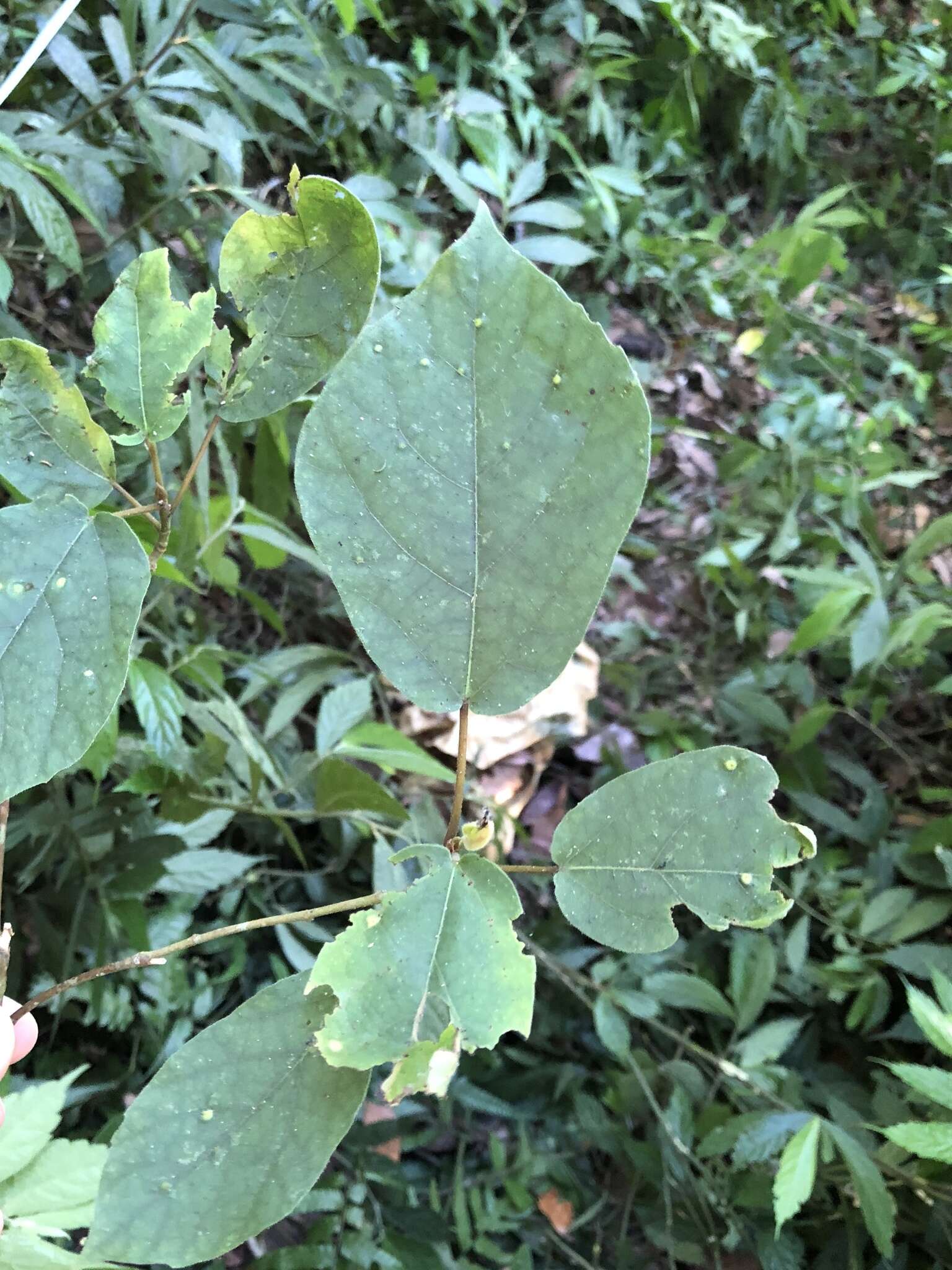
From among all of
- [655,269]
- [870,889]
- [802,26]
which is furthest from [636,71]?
[870,889]

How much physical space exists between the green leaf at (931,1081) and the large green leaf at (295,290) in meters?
0.75

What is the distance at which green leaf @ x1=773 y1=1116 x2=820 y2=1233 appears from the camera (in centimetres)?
78

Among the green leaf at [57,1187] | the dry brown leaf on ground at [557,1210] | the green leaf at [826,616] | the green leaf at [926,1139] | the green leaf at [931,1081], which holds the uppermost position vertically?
the green leaf at [57,1187]

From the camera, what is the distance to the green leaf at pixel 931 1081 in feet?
2.36

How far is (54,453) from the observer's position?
309 mm

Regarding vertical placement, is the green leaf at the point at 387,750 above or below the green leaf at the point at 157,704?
below

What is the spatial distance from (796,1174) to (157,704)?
2.47ft

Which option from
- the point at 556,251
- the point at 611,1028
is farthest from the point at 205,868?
the point at 556,251

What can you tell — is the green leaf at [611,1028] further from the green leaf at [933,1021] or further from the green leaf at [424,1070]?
the green leaf at [424,1070]

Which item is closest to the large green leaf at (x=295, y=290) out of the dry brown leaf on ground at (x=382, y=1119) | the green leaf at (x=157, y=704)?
the green leaf at (x=157, y=704)

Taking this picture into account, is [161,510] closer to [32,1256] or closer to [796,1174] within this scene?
[32,1256]

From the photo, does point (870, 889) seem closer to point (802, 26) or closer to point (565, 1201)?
point (565, 1201)

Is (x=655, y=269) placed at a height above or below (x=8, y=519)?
below

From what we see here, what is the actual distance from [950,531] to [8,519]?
3.83ft
